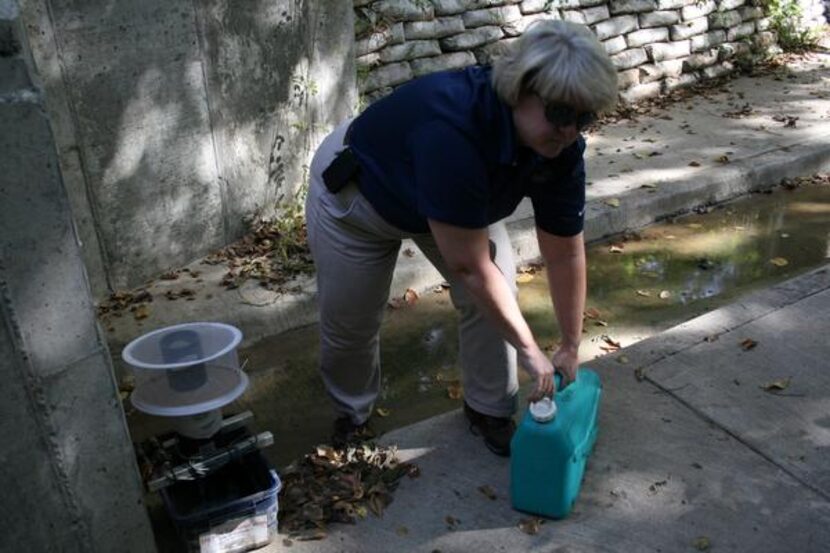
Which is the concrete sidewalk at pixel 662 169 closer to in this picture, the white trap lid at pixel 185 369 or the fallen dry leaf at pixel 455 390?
the fallen dry leaf at pixel 455 390

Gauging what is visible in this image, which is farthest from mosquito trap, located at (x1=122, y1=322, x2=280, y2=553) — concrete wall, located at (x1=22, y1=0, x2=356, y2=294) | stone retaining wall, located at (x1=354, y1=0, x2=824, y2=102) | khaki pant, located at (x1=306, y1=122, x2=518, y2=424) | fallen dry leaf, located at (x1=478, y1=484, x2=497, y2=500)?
stone retaining wall, located at (x1=354, y1=0, x2=824, y2=102)

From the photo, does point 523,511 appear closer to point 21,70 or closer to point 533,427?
point 533,427

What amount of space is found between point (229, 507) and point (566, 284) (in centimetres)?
123

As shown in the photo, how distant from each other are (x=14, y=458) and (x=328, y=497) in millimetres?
1015

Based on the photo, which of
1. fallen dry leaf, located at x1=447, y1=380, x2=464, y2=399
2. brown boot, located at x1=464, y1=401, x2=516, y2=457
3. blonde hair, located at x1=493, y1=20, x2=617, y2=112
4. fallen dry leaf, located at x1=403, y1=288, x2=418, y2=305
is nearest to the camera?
blonde hair, located at x1=493, y1=20, x2=617, y2=112

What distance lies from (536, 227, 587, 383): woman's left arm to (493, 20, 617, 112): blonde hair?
59 centimetres

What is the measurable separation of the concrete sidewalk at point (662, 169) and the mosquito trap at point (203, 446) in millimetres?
1259

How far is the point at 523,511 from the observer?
2.62 metres

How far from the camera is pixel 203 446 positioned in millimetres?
2504

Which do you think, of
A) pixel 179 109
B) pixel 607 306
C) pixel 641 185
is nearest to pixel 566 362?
pixel 607 306

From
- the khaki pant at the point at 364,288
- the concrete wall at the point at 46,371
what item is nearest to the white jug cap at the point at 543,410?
the khaki pant at the point at 364,288

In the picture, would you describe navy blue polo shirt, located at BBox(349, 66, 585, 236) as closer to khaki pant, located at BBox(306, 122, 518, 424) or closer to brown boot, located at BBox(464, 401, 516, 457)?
khaki pant, located at BBox(306, 122, 518, 424)

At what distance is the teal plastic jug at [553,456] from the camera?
8.06 feet

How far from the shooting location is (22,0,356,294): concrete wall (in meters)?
3.68
